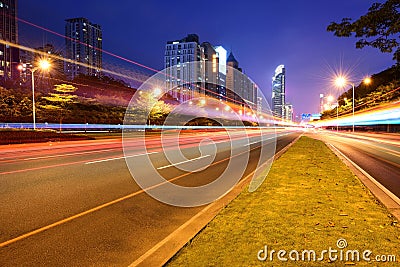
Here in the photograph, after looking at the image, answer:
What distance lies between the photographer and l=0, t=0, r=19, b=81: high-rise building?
303 ft

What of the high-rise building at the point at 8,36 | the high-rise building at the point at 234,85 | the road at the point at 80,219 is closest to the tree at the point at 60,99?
the high-rise building at the point at 234,85

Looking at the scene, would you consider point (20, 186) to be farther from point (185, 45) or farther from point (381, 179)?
point (185, 45)

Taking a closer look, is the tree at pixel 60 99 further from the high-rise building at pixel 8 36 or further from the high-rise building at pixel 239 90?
the high-rise building at pixel 8 36

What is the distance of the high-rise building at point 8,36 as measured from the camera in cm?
9244

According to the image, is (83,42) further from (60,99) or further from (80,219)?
(80,219)

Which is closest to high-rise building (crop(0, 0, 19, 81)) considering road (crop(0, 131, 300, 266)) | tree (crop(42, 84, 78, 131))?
tree (crop(42, 84, 78, 131))

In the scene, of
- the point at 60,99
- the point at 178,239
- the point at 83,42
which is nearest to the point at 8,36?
the point at 83,42

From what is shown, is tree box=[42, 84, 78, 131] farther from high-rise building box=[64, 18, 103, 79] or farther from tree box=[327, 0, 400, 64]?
high-rise building box=[64, 18, 103, 79]

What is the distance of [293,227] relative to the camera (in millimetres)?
4539

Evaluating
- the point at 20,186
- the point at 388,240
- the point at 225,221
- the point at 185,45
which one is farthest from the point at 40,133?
the point at 185,45

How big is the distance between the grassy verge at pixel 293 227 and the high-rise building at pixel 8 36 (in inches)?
4070

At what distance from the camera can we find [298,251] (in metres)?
3.76

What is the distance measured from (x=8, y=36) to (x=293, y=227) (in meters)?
138

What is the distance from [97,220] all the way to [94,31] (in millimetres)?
173803
